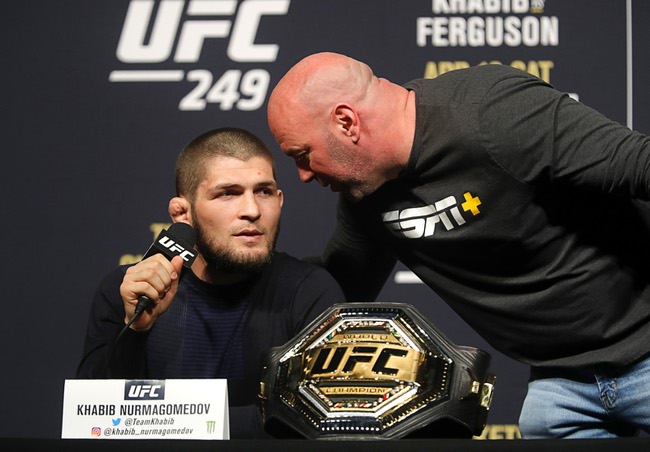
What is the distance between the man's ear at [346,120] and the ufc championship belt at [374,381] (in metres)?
0.35

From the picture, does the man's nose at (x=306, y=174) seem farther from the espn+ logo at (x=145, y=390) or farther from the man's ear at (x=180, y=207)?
the espn+ logo at (x=145, y=390)

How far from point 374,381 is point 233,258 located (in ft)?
2.15

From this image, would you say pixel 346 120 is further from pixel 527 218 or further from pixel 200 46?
pixel 200 46

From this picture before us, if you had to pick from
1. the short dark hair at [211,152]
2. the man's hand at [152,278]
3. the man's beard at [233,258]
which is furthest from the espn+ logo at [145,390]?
the short dark hair at [211,152]

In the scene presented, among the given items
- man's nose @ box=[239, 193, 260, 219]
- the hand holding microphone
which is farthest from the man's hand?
man's nose @ box=[239, 193, 260, 219]

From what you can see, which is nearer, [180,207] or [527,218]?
[527,218]

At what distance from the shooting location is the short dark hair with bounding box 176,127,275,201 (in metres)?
1.67

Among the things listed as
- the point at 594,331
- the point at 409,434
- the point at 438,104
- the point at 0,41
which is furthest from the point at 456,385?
the point at 0,41

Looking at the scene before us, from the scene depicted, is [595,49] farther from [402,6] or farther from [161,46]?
[161,46]

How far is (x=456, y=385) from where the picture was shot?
97cm

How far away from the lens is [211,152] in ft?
5.51

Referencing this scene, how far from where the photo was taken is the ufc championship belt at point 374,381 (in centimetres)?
95

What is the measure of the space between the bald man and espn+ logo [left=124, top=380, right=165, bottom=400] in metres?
0.47

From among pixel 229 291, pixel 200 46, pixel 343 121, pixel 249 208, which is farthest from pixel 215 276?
pixel 200 46
